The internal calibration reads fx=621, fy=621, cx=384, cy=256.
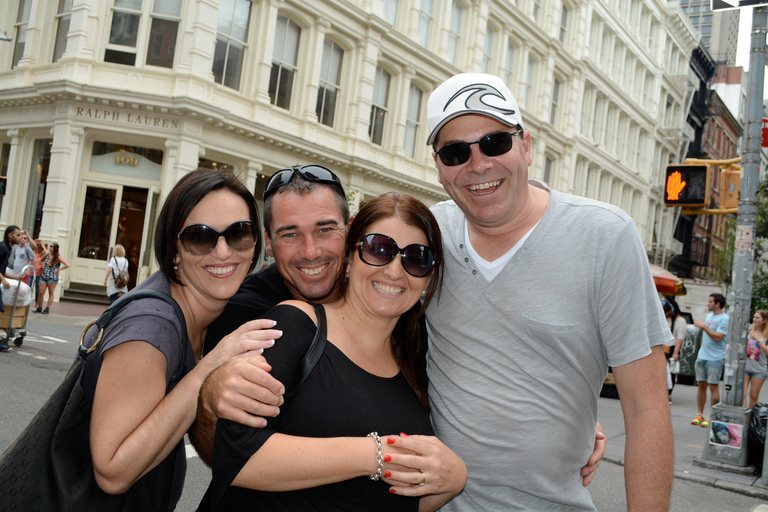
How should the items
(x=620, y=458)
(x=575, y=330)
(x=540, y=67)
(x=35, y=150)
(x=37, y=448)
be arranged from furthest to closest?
1. (x=540, y=67)
2. (x=35, y=150)
3. (x=620, y=458)
4. (x=575, y=330)
5. (x=37, y=448)

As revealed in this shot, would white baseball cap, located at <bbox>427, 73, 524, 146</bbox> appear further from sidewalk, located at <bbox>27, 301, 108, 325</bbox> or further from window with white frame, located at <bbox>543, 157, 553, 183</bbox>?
window with white frame, located at <bbox>543, 157, 553, 183</bbox>

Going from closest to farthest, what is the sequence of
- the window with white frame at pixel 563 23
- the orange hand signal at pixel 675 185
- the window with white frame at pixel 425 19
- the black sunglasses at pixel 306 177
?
1. the black sunglasses at pixel 306 177
2. the orange hand signal at pixel 675 185
3. the window with white frame at pixel 425 19
4. the window with white frame at pixel 563 23

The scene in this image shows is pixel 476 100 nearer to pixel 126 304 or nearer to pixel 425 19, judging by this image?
pixel 126 304

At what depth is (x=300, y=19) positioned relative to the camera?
61.8 ft

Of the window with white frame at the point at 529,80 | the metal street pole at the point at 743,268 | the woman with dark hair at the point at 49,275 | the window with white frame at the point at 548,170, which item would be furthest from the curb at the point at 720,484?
the window with white frame at the point at 548,170

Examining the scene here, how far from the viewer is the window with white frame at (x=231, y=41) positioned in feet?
56.0

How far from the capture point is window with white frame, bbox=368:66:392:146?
2183 centimetres

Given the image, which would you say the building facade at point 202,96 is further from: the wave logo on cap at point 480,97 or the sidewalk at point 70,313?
the wave logo on cap at point 480,97

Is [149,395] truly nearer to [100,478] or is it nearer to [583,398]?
[100,478]

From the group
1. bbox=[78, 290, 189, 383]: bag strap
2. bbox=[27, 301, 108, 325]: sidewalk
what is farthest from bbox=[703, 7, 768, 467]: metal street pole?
bbox=[27, 301, 108, 325]: sidewalk

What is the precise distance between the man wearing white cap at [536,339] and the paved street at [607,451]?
3.39 meters

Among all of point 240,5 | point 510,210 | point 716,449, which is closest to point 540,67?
point 240,5

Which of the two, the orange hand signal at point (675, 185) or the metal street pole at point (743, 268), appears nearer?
the metal street pole at point (743, 268)

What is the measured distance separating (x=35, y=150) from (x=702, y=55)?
45.0 meters
